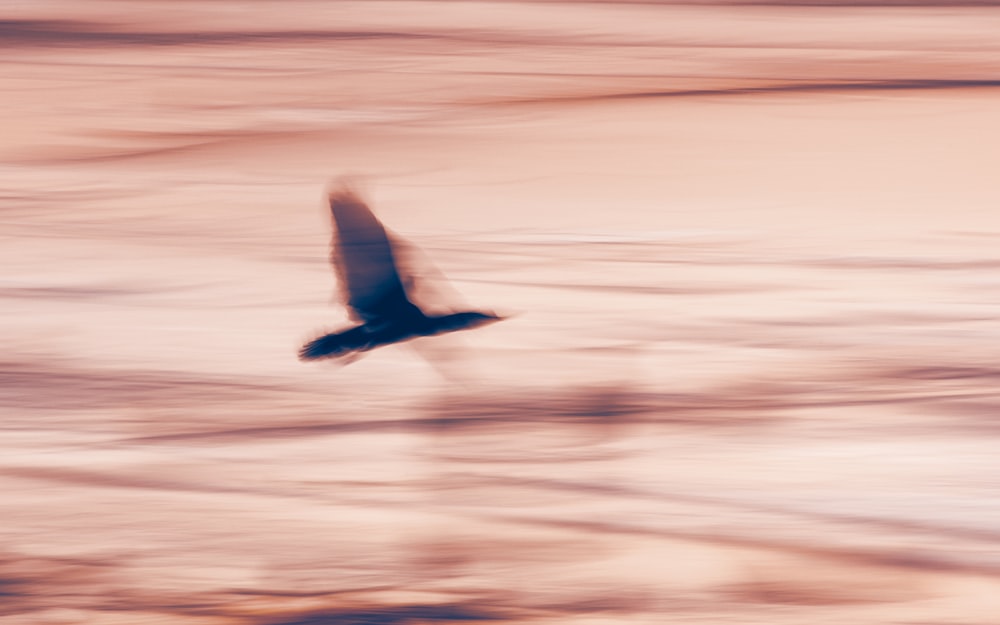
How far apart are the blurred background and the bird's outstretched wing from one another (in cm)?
17

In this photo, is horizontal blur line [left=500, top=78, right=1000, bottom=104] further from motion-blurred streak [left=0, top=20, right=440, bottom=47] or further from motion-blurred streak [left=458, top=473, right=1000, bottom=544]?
motion-blurred streak [left=458, top=473, right=1000, bottom=544]

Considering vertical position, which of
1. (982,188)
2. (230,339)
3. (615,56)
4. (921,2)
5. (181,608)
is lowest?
(181,608)

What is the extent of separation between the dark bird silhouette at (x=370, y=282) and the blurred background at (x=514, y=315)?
0.15 metres

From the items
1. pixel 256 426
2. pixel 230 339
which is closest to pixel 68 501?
pixel 256 426

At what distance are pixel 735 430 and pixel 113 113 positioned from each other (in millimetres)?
1130

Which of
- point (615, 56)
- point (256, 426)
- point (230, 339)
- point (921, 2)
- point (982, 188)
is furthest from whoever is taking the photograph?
point (921, 2)

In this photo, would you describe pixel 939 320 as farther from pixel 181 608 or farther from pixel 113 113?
pixel 113 113

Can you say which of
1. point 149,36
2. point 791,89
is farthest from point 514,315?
point 149,36

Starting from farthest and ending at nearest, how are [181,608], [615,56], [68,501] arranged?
[615,56] < [68,501] < [181,608]

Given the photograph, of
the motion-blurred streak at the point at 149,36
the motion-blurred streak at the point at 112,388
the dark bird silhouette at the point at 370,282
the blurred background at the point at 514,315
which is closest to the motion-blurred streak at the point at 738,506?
the blurred background at the point at 514,315

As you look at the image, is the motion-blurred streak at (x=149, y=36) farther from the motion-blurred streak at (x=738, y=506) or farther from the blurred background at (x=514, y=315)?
the motion-blurred streak at (x=738, y=506)

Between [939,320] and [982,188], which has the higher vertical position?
[982,188]

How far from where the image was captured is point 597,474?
1197 millimetres

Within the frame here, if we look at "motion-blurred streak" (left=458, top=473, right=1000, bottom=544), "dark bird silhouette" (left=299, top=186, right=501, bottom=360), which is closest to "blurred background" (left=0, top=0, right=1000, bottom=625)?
"motion-blurred streak" (left=458, top=473, right=1000, bottom=544)
